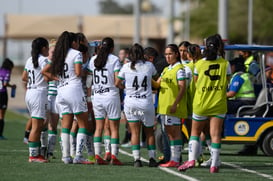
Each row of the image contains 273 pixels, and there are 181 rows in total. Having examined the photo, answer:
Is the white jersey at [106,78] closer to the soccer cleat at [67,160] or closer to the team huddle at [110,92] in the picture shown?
the team huddle at [110,92]

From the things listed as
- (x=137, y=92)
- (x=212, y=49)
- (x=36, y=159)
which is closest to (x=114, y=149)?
(x=137, y=92)

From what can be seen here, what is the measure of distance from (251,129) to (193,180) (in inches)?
216

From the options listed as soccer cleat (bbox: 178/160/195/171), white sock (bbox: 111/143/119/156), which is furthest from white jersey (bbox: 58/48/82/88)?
soccer cleat (bbox: 178/160/195/171)

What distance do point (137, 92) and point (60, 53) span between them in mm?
1348

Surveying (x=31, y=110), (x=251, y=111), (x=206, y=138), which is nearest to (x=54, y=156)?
(x=31, y=110)

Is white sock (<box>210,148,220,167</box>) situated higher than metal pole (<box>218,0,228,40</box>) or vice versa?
metal pole (<box>218,0,228,40</box>)

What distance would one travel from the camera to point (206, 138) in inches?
671

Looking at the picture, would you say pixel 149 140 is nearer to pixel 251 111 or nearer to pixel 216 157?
pixel 216 157

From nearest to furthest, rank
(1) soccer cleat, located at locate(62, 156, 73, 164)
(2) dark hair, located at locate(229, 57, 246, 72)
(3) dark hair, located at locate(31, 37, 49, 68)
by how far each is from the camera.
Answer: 1. (1) soccer cleat, located at locate(62, 156, 73, 164)
2. (3) dark hair, located at locate(31, 37, 49, 68)
3. (2) dark hair, located at locate(229, 57, 246, 72)

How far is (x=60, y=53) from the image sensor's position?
52.9ft

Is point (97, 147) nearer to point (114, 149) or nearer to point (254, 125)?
point (114, 149)

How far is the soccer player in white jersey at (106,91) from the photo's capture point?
16.3 m

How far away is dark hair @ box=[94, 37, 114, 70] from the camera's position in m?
16.3

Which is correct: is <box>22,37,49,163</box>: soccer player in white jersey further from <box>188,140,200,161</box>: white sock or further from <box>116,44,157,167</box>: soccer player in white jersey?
<box>188,140,200,161</box>: white sock
